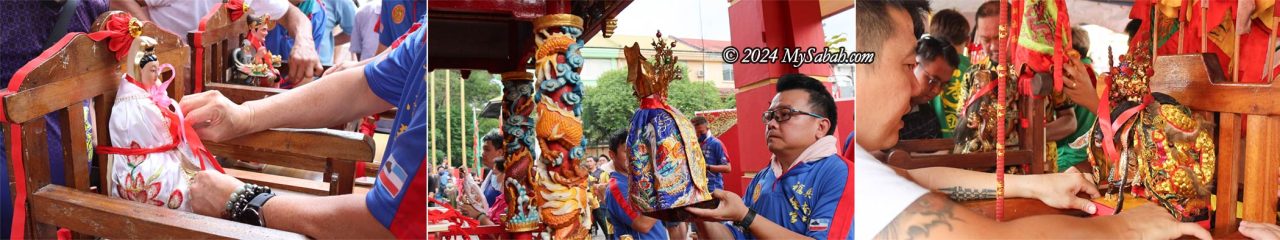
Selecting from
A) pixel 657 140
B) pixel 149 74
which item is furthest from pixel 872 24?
pixel 149 74

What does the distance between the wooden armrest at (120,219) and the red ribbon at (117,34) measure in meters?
0.42

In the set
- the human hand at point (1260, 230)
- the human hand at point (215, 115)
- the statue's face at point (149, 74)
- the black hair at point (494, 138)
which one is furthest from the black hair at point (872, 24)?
the statue's face at point (149, 74)

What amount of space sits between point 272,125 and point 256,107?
0.23ft

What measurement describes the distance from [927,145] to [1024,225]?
0.56 metres

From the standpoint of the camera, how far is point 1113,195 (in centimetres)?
476

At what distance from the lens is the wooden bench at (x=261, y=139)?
3.28 meters

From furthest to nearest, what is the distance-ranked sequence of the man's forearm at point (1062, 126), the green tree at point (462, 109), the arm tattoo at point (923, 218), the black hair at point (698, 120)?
the man's forearm at point (1062, 126) < the arm tattoo at point (923, 218) < the black hair at point (698, 120) < the green tree at point (462, 109)

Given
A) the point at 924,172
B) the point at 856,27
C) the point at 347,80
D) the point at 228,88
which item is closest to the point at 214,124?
the point at 228,88

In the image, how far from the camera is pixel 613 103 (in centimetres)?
387

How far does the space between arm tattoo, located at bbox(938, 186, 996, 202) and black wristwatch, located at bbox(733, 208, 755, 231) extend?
0.99m

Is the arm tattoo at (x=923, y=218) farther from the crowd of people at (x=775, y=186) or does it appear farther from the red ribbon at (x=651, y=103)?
the red ribbon at (x=651, y=103)

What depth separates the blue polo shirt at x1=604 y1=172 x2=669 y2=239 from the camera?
153 inches

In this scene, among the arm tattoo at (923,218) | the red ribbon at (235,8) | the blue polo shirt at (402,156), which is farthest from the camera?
the arm tattoo at (923,218)

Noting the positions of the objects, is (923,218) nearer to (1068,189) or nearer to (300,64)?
(1068,189)
